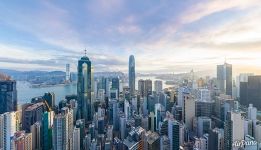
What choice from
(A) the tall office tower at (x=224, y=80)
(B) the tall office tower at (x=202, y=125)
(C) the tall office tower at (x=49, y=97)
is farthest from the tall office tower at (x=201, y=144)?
(C) the tall office tower at (x=49, y=97)

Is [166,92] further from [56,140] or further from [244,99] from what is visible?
[56,140]

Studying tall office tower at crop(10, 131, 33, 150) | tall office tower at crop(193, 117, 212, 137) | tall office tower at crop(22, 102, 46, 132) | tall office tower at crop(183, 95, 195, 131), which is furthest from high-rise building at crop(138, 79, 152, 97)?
tall office tower at crop(10, 131, 33, 150)

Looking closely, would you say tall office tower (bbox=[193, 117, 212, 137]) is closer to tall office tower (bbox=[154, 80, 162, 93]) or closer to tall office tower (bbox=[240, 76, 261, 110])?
tall office tower (bbox=[240, 76, 261, 110])

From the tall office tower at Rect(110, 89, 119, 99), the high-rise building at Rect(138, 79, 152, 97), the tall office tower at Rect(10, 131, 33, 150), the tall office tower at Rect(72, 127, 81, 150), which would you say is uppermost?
the high-rise building at Rect(138, 79, 152, 97)

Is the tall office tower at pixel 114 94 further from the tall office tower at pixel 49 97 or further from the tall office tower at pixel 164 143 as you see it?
the tall office tower at pixel 164 143

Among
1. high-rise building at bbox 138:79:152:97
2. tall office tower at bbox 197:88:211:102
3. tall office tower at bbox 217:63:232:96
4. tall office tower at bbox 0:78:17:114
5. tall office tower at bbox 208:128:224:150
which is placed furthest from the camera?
high-rise building at bbox 138:79:152:97

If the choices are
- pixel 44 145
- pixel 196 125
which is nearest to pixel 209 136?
pixel 196 125

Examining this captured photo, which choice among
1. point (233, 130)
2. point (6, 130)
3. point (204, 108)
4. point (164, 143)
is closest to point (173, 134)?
point (164, 143)
